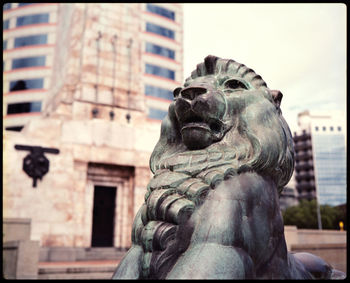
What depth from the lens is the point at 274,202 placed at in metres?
2.47

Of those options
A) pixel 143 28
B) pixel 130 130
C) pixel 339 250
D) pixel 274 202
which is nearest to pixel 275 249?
pixel 274 202

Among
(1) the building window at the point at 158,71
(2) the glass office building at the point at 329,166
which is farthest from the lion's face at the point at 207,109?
(2) the glass office building at the point at 329,166

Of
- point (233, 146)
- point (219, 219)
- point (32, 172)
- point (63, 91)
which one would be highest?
point (63, 91)

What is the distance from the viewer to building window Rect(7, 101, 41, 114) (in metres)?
33.1

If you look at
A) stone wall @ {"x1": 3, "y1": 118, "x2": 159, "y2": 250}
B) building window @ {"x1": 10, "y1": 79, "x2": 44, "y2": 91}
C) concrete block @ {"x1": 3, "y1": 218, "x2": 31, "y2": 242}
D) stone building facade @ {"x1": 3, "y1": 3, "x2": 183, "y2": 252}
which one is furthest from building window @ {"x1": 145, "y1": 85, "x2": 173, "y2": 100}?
concrete block @ {"x1": 3, "y1": 218, "x2": 31, "y2": 242}

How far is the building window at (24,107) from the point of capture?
33094 mm

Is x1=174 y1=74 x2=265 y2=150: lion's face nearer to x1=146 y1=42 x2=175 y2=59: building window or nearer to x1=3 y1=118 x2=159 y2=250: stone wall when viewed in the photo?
x1=3 y1=118 x2=159 y2=250: stone wall

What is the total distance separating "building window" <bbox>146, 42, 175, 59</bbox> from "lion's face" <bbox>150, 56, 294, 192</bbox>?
3247cm

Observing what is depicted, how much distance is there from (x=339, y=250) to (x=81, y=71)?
38.5ft

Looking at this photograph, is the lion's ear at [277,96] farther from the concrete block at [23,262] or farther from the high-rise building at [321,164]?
the high-rise building at [321,164]

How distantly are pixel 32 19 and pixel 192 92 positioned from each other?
3739cm

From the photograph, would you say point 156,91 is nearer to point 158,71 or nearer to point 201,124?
point 158,71

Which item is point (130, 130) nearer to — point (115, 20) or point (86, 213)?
point (86, 213)

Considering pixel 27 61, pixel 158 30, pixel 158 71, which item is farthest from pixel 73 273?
pixel 27 61
